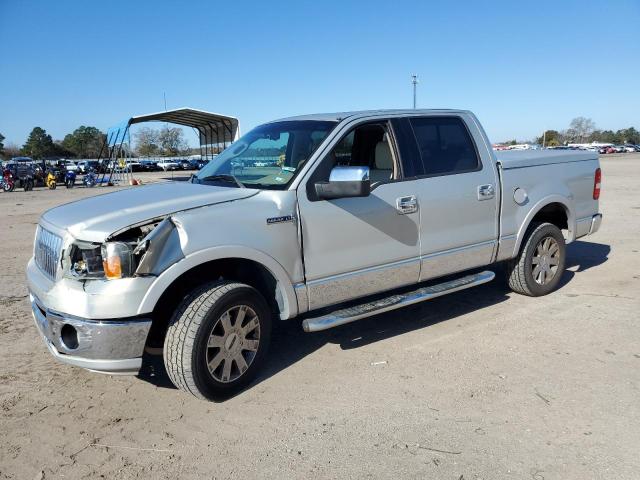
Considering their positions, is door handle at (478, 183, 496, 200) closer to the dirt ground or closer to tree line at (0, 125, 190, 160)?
the dirt ground

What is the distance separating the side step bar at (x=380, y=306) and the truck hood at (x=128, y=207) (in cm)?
108

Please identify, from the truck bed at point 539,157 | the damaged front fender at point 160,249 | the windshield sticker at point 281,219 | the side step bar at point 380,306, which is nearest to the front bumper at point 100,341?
the damaged front fender at point 160,249

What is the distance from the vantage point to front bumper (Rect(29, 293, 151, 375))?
3.13 m

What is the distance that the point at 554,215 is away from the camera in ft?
19.9

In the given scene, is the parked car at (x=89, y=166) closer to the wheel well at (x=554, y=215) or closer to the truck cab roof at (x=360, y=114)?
the truck cab roof at (x=360, y=114)

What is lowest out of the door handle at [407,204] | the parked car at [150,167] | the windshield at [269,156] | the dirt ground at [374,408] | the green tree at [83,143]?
the dirt ground at [374,408]

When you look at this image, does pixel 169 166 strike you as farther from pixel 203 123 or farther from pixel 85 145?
pixel 85 145

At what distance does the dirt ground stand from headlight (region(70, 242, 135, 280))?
0.99 meters

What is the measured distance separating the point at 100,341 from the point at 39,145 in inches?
4508

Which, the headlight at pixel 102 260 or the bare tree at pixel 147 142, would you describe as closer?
the headlight at pixel 102 260

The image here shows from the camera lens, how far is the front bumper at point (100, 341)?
3133 millimetres

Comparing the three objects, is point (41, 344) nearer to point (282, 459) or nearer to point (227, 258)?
point (227, 258)

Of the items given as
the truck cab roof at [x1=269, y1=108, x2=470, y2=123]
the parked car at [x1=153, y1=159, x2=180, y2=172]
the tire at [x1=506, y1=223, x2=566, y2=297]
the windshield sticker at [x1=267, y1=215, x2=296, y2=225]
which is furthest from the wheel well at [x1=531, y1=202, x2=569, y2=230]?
the parked car at [x1=153, y1=159, x2=180, y2=172]

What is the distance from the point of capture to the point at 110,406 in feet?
11.6
